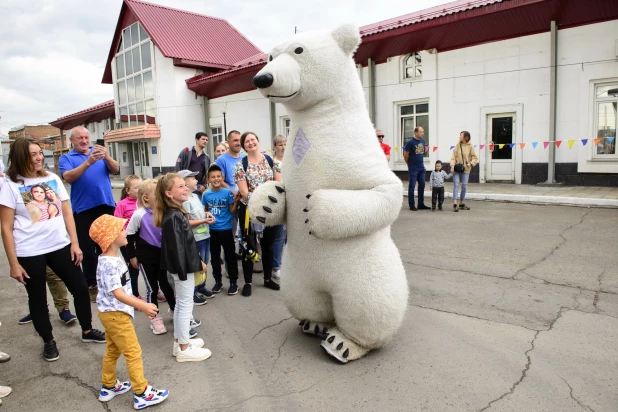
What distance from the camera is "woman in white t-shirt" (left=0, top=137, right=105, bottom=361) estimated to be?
3.09 m

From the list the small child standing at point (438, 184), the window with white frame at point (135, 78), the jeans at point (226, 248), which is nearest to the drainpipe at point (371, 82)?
the small child standing at point (438, 184)

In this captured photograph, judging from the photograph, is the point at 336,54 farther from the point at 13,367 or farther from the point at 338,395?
the point at 13,367

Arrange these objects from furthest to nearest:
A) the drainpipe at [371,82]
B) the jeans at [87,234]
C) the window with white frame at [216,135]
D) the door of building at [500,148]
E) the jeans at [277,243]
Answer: the window with white frame at [216,135], the drainpipe at [371,82], the door of building at [500,148], the jeans at [277,243], the jeans at [87,234]

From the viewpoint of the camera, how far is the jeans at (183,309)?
3.12 metres

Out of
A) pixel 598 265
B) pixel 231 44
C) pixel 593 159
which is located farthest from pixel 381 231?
pixel 231 44

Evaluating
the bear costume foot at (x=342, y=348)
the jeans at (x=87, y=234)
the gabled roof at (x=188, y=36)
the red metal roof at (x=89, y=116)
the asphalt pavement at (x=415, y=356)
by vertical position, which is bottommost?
the asphalt pavement at (x=415, y=356)

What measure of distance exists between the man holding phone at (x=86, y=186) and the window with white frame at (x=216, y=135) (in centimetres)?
1625

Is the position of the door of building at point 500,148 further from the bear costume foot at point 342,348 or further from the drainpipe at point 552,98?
the bear costume foot at point 342,348

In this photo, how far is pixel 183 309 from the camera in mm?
3141

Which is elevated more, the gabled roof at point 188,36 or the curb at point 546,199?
the gabled roof at point 188,36

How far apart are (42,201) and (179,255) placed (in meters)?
1.17

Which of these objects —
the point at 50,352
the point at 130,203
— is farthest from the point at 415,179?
the point at 50,352

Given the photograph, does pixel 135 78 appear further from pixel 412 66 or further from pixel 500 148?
pixel 500 148

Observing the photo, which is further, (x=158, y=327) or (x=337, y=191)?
(x=158, y=327)
